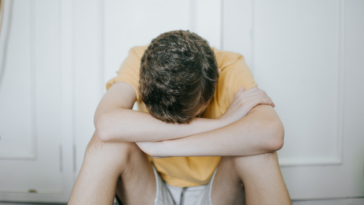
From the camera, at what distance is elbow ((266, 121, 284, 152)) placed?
0.48m

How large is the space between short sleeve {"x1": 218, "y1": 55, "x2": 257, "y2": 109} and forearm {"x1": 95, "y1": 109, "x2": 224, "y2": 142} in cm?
19

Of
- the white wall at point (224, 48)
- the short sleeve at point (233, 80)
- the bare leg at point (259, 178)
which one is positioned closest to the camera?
the bare leg at point (259, 178)

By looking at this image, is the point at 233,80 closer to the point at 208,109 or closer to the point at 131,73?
the point at 208,109

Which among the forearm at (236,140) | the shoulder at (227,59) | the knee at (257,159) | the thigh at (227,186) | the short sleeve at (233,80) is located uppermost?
the shoulder at (227,59)

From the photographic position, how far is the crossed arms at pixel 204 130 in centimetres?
49

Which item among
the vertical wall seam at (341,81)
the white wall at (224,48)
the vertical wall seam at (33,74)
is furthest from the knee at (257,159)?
the vertical wall seam at (33,74)

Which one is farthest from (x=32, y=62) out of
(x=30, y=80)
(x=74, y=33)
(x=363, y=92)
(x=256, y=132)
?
(x=363, y=92)

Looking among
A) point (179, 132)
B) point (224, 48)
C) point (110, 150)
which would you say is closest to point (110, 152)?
point (110, 150)

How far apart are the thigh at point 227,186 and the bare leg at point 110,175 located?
239 mm

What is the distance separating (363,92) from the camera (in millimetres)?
972

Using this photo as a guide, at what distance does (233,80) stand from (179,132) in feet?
0.88

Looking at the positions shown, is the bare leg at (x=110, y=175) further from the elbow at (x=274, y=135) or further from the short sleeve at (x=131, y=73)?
the elbow at (x=274, y=135)

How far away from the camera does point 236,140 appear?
491 millimetres

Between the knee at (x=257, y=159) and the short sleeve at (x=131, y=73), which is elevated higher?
the short sleeve at (x=131, y=73)
